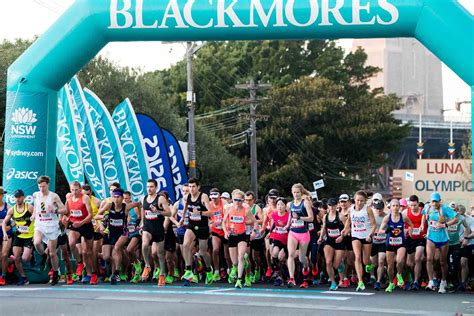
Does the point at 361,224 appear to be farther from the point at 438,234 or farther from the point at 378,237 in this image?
the point at 438,234

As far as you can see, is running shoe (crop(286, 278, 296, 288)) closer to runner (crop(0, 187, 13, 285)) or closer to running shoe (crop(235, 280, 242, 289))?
running shoe (crop(235, 280, 242, 289))

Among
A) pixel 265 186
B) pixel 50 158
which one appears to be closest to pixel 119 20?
pixel 50 158

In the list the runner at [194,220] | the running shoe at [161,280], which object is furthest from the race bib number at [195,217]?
the running shoe at [161,280]

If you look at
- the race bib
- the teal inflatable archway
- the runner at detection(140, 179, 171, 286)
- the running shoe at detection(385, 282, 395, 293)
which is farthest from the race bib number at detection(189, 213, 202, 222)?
the running shoe at detection(385, 282, 395, 293)

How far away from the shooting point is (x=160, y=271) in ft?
53.6

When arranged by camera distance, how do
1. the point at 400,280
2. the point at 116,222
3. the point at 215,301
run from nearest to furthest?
the point at 215,301 → the point at 400,280 → the point at 116,222

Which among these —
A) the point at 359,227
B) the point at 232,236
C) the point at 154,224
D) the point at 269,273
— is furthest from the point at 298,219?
the point at 154,224

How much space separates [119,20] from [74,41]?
89 cm

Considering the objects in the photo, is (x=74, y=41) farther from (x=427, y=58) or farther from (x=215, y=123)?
(x=427, y=58)

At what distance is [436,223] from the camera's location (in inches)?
634

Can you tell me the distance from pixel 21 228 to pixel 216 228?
3.54m

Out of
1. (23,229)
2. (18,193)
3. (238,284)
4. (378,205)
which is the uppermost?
(18,193)

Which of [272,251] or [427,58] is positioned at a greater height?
[427,58]

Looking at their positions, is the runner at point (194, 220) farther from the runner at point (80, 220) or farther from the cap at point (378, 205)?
the cap at point (378, 205)
